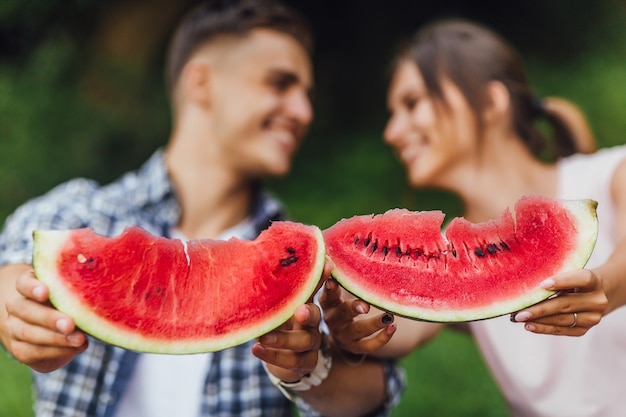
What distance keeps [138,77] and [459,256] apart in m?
4.43

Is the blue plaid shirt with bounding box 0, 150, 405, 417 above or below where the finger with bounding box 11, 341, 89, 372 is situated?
below

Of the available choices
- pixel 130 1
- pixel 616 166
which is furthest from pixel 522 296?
pixel 130 1

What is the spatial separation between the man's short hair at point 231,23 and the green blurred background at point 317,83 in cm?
243

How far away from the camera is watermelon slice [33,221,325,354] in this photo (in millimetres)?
1125

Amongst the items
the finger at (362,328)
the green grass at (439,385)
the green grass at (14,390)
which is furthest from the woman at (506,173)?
the green grass at (14,390)

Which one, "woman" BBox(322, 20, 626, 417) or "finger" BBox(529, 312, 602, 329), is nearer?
"finger" BBox(529, 312, 602, 329)

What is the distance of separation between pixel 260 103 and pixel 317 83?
3548mm

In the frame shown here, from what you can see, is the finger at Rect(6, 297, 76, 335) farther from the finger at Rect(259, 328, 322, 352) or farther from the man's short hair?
the man's short hair

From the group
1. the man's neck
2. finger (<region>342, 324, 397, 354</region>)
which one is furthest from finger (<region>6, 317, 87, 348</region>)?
the man's neck

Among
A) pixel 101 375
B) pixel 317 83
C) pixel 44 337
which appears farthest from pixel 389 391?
pixel 317 83

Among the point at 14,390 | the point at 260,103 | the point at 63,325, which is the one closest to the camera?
the point at 63,325

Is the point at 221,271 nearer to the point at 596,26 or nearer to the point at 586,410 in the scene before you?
the point at 586,410

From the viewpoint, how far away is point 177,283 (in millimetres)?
1208

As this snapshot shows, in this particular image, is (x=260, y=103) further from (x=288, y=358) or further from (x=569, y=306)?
(x=569, y=306)
